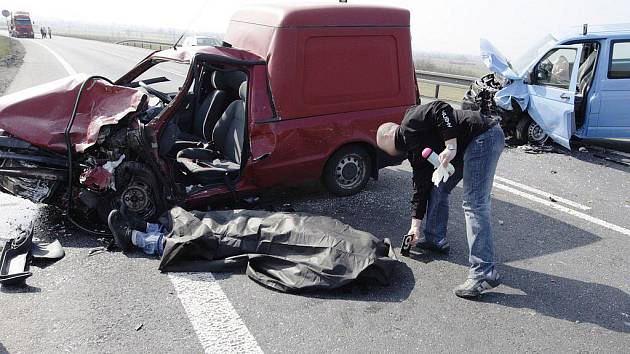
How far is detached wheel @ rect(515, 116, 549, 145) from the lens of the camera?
8.62m

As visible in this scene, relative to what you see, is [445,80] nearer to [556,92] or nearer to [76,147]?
[556,92]

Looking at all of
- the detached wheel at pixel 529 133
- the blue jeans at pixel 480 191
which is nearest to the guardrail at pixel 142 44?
the detached wheel at pixel 529 133

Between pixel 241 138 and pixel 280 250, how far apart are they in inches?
60.8

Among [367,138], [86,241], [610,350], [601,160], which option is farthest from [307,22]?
[601,160]

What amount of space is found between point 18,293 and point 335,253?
2.16 metres

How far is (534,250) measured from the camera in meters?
4.47

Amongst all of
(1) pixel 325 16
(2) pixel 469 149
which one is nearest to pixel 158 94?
(1) pixel 325 16

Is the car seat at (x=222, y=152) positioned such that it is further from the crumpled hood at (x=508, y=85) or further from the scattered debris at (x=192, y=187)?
the crumpled hood at (x=508, y=85)

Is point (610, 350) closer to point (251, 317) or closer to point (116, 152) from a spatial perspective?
point (251, 317)

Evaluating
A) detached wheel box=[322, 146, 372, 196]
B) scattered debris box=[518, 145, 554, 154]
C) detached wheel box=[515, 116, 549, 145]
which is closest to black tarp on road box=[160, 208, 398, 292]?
detached wheel box=[322, 146, 372, 196]

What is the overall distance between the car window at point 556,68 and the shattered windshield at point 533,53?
159 mm

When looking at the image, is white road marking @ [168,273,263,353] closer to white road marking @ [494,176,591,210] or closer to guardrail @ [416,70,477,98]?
white road marking @ [494,176,591,210]

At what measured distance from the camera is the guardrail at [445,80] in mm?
15349

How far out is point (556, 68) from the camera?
8.35m
